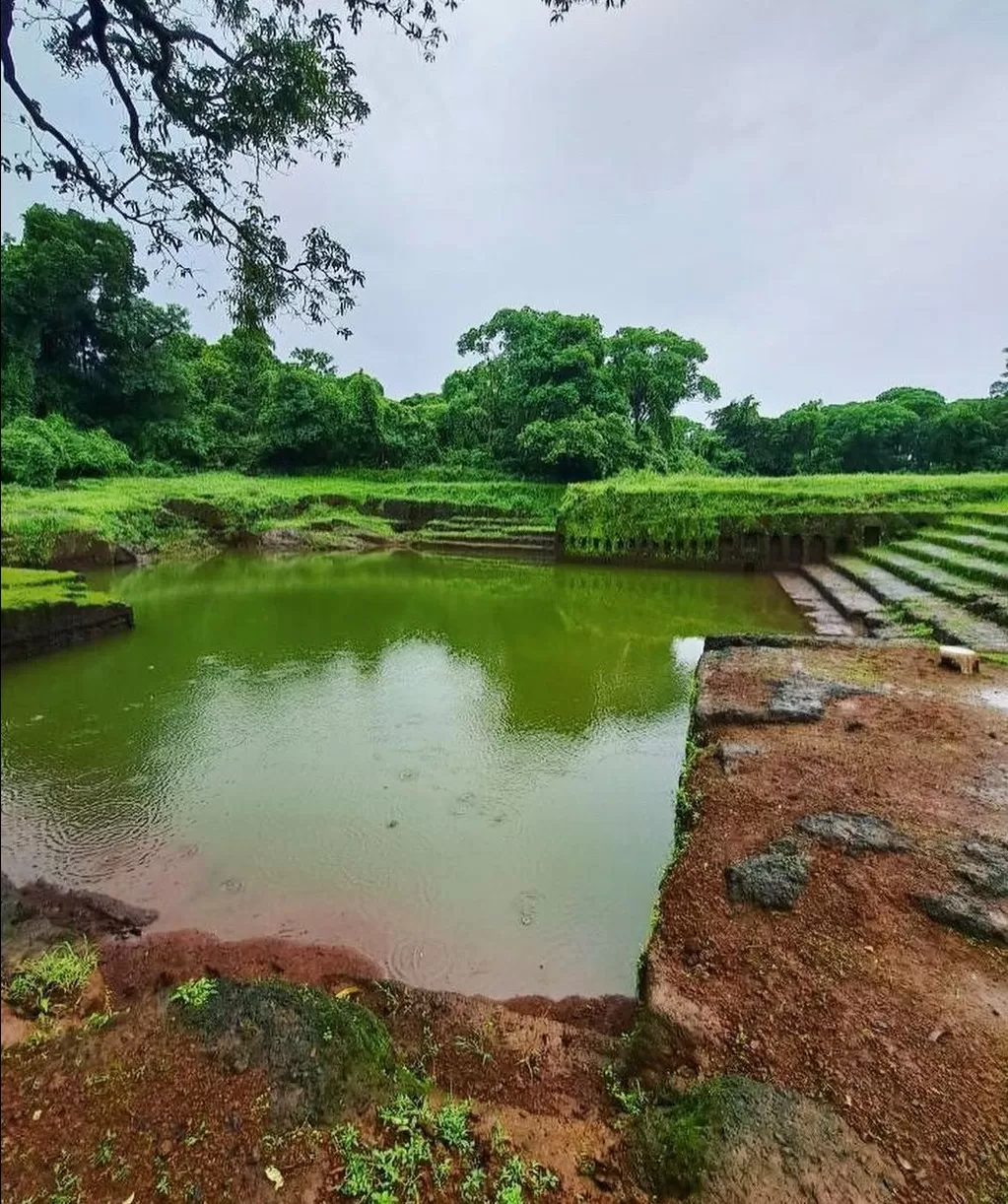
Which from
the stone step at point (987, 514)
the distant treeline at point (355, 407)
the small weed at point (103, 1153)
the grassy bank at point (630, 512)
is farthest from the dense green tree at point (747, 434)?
the small weed at point (103, 1153)

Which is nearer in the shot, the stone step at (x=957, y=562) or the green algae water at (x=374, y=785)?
the green algae water at (x=374, y=785)

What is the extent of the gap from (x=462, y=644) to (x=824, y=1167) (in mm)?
5622

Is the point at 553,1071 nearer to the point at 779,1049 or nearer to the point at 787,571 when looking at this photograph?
the point at 779,1049

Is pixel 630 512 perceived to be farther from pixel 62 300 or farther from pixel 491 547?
pixel 62 300

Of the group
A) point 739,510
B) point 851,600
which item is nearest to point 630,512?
point 739,510

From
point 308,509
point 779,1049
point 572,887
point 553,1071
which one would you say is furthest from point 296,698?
point 308,509

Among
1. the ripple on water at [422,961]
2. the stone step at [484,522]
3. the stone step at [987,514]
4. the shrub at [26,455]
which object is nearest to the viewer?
the shrub at [26,455]

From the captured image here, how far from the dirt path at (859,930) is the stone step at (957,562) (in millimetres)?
4308

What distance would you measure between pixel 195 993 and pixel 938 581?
8.38 m

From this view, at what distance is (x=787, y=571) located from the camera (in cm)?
1177

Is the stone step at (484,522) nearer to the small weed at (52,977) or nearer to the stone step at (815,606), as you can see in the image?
the stone step at (815,606)

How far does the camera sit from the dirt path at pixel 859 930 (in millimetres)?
1552

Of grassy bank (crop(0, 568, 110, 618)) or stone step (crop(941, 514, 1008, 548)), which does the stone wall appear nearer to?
grassy bank (crop(0, 568, 110, 618))

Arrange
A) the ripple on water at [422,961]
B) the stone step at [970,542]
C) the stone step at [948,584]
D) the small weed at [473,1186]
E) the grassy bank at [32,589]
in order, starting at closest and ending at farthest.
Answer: the grassy bank at [32,589]
the small weed at [473,1186]
the ripple on water at [422,961]
the stone step at [948,584]
the stone step at [970,542]
